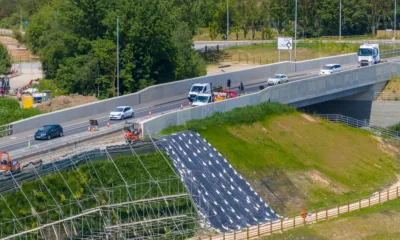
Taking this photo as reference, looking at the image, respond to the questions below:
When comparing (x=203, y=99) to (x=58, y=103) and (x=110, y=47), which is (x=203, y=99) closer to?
Result: (x=58, y=103)

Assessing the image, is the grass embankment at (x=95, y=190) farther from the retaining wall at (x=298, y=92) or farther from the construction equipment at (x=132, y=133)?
the retaining wall at (x=298, y=92)

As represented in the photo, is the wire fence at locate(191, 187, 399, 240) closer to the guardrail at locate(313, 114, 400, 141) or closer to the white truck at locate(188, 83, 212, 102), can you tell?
the guardrail at locate(313, 114, 400, 141)

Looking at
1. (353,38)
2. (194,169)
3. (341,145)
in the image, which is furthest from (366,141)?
(353,38)

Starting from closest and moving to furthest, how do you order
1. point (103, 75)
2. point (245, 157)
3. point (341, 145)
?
point (245, 157) → point (341, 145) → point (103, 75)

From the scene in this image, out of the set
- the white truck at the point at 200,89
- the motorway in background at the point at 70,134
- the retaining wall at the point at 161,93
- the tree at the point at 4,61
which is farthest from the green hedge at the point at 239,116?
the tree at the point at 4,61

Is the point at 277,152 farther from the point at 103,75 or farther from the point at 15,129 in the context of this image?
the point at 103,75
